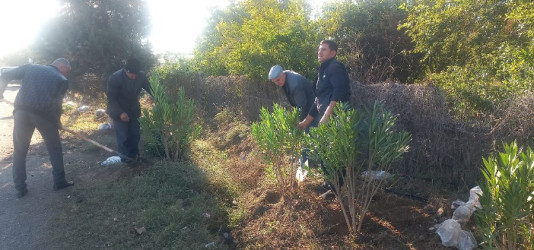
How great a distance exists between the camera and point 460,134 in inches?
176

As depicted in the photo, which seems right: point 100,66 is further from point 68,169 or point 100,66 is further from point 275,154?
point 275,154

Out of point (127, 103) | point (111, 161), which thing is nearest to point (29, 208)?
point (111, 161)

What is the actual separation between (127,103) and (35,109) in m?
1.46

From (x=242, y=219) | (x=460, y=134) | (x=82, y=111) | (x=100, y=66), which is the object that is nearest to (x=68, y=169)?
(x=242, y=219)

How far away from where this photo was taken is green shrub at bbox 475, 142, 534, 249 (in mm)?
2252

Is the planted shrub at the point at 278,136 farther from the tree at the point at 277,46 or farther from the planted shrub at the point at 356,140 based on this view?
the tree at the point at 277,46

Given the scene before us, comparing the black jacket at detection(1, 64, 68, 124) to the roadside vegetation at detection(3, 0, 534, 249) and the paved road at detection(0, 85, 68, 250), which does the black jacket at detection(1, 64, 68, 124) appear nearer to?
the paved road at detection(0, 85, 68, 250)

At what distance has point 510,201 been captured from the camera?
2266 millimetres

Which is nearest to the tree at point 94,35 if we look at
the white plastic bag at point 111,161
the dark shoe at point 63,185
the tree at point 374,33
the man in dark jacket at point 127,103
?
the man in dark jacket at point 127,103

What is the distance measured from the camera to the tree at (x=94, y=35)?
403 inches

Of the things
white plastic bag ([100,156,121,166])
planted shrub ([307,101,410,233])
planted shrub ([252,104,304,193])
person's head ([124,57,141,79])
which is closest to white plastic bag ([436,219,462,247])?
planted shrub ([307,101,410,233])

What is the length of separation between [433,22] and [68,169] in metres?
6.74

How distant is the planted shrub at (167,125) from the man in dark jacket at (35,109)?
1264 millimetres

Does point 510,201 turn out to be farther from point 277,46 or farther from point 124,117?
point 277,46
